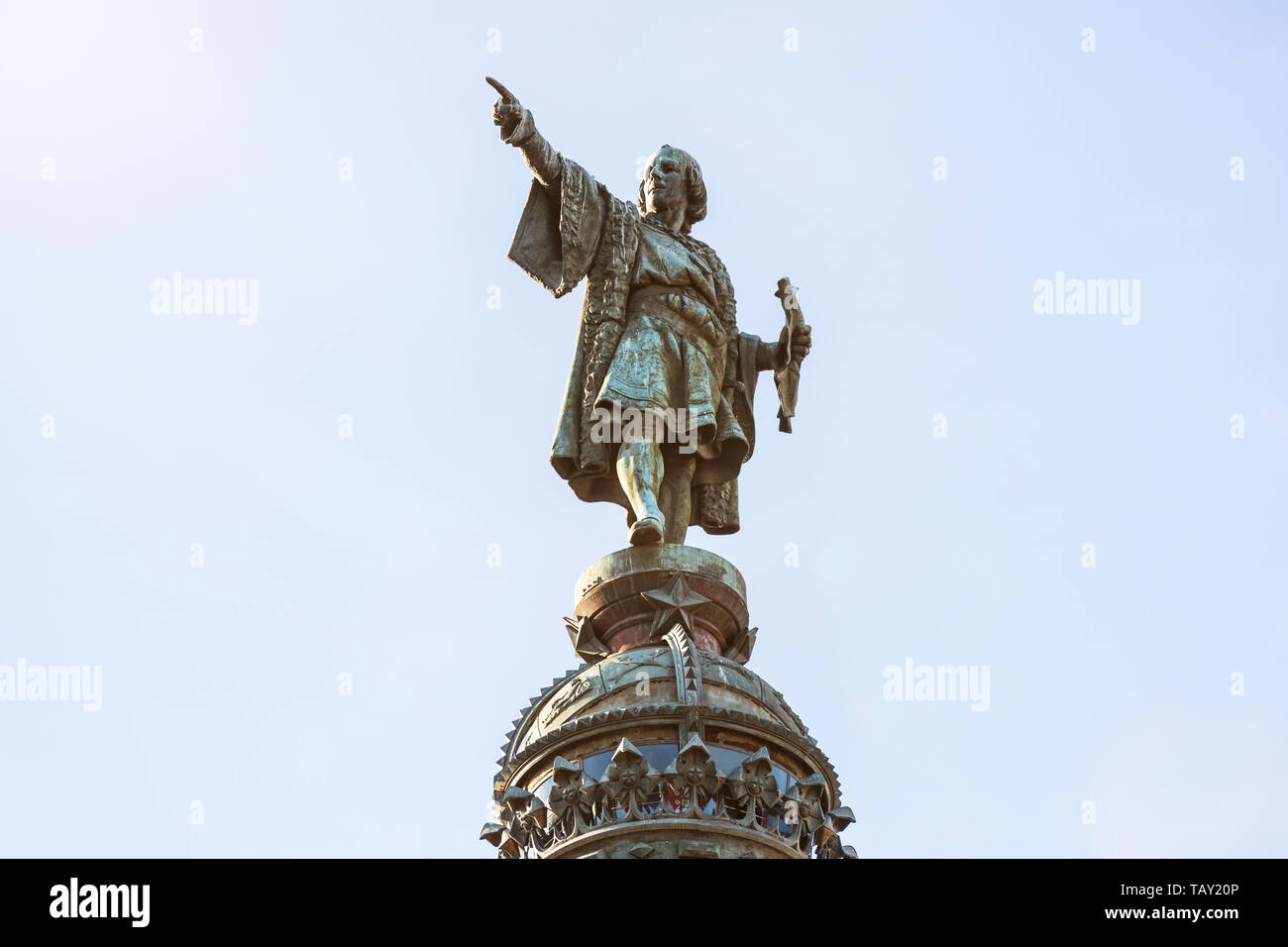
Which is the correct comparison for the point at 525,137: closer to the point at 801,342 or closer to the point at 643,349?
the point at 643,349

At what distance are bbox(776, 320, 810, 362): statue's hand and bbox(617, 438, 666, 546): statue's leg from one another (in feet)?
6.51

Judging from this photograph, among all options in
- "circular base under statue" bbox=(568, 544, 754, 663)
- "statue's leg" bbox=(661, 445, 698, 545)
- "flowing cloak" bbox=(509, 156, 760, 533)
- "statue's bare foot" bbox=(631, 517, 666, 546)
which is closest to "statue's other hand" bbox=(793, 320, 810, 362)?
"flowing cloak" bbox=(509, 156, 760, 533)

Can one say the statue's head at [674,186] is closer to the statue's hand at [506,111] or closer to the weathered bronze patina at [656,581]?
the weathered bronze patina at [656,581]

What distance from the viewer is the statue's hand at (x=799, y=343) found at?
17.9 metres

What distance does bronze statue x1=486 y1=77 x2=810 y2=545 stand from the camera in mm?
16500

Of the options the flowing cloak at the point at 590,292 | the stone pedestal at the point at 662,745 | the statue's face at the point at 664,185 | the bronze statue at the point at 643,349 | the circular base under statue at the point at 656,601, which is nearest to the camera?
the stone pedestal at the point at 662,745

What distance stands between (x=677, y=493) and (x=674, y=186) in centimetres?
282

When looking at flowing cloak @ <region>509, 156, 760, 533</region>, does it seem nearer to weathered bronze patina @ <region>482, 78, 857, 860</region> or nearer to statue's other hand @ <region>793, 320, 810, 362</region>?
weathered bronze patina @ <region>482, 78, 857, 860</region>

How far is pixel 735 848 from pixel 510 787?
1.86 m

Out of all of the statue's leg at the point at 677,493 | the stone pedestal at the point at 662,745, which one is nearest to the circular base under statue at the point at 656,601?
the stone pedestal at the point at 662,745

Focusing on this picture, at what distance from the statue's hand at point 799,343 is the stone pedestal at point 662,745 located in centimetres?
279

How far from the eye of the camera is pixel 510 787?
14.6 metres
